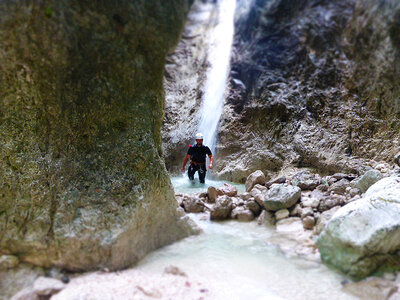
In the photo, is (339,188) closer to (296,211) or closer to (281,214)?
(296,211)

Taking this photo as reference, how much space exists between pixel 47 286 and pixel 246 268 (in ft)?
5.18

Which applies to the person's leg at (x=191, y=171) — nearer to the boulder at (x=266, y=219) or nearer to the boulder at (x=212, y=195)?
the boulder at (x=212, y=195)

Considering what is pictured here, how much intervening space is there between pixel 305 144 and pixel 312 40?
3.76 meters

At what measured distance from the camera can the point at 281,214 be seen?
137 inches

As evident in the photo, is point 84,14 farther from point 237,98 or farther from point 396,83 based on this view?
point 237,98

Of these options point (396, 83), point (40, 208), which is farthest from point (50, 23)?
point (396, 83)

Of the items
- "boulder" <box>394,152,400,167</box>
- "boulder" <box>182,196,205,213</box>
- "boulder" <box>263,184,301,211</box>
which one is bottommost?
"boulder" <box>182,196,205,213</box>

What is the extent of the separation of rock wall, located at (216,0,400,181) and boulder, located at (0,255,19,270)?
5.91 meters

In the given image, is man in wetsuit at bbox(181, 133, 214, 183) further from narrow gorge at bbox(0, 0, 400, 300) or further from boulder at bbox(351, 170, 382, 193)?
boulder at bbox(351, 170, 382, 193)

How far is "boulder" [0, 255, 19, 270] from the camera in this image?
6.24ft

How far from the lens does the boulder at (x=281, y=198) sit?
11.6 ft

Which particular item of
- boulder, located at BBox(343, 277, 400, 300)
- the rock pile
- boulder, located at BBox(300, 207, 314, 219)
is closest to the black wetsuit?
the rock pile

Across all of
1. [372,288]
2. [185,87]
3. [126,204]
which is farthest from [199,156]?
[185,87]

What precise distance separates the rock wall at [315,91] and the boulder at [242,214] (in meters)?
3.19
